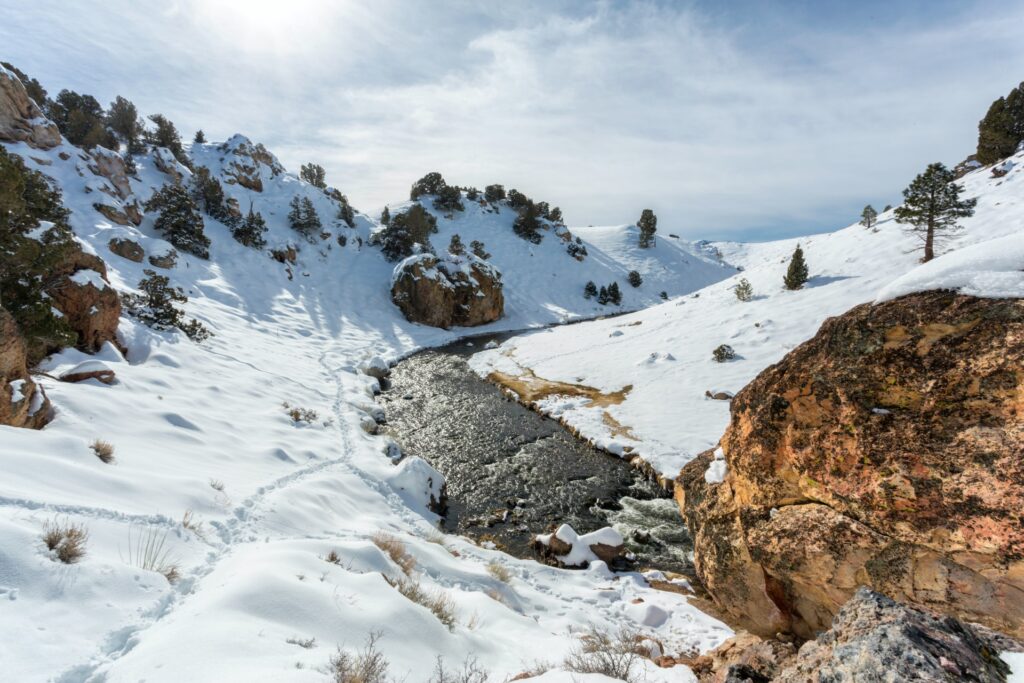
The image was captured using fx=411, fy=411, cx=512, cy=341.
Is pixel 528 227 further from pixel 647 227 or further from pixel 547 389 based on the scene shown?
pixel 547 389

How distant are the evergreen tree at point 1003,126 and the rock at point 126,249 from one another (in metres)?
63.6

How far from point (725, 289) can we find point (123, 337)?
37.2m

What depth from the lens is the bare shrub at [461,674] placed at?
14.9 ft

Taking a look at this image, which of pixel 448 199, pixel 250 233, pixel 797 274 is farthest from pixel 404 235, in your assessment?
pixel 797 274

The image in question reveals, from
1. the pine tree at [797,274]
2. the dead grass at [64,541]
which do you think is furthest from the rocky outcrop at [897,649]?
the pine tree at [797,274]

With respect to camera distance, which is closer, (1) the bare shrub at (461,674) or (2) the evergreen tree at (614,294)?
(1) the bare shrub at (461,674)

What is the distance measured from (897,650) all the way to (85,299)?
817 inches

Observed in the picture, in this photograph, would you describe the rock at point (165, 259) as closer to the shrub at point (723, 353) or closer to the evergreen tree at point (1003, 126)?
the shrub at point (723, 353)

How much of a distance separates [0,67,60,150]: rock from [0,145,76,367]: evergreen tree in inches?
1119

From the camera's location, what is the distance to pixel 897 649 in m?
2.87

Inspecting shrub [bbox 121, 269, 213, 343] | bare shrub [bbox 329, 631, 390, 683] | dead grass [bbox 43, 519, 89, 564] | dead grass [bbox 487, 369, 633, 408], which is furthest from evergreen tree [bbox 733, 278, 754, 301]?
shrub [bbox 121, 269, 213, 343]

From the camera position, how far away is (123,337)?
1639 cm

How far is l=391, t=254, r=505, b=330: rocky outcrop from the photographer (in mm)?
43375

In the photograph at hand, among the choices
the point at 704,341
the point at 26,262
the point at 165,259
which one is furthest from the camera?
the point at 165,259
